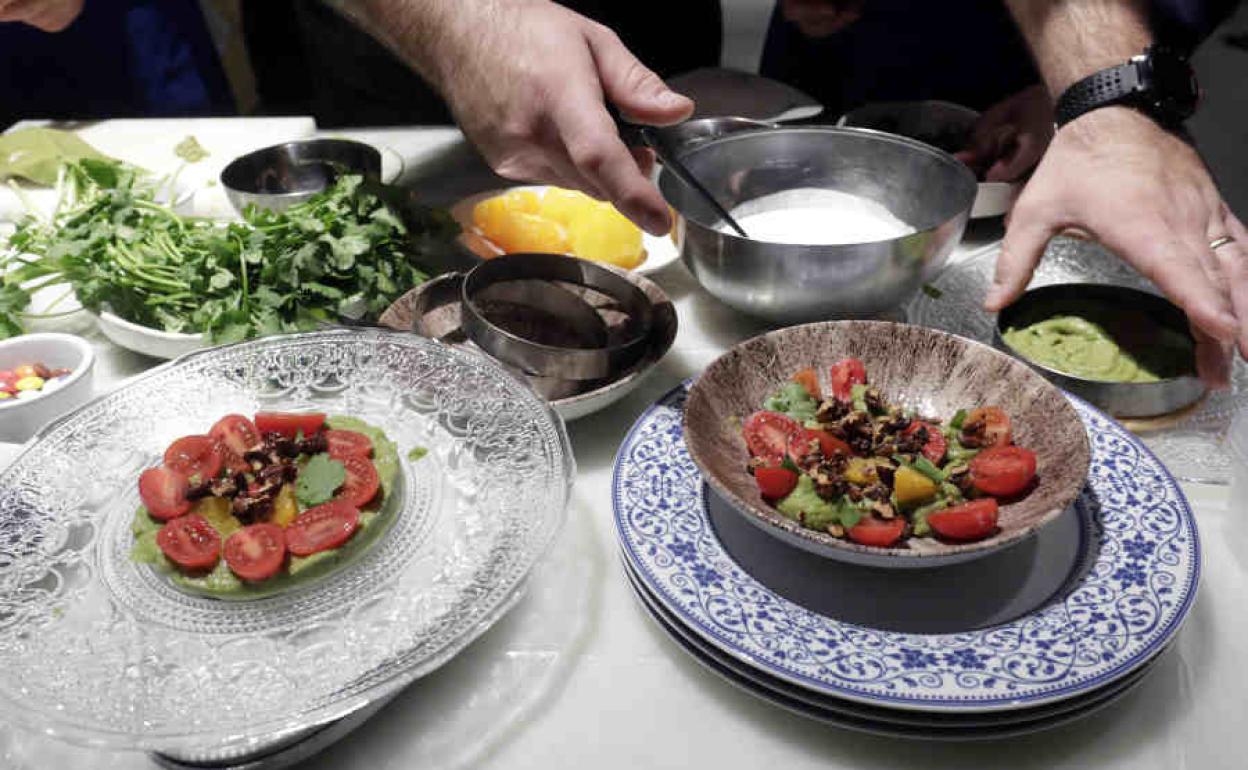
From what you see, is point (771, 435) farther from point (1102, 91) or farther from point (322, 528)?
point (1102, 91)

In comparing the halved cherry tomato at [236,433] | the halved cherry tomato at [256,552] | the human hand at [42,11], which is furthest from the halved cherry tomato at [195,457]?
the human hand at [42,11]

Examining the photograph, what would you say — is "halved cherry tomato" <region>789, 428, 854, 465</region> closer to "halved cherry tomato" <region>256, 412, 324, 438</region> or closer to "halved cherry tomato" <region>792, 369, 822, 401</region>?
"halved cherry tomato" <region>792, 369, 822, 401</region>

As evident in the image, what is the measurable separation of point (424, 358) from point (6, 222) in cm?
122

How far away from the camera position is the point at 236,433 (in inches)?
45.4

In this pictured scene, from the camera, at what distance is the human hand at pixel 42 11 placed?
2092 millimetres

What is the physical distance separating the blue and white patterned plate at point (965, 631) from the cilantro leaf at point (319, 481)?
34 centimetres

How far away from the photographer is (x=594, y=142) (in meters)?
1.32

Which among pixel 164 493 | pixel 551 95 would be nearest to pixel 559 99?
pixel 551 95

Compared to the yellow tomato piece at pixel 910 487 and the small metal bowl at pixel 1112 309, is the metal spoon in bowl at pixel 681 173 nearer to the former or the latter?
the small metal bowl at pixel 1112 309

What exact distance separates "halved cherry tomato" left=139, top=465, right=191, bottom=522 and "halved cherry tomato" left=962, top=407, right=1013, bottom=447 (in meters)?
0.98

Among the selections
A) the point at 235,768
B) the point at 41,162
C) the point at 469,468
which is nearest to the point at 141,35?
the point at 41,162

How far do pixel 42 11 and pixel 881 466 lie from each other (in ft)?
7.37

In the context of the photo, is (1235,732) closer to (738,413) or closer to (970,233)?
(738,413)

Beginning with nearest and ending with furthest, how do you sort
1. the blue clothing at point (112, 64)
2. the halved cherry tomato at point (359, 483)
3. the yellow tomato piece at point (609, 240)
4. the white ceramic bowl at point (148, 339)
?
the halved cherry tomato at point (359, 483) < the white ceramic bowl at point (148, 339) < the yellow tomato piece at point (609, 240) < the blue clothing at point (112, 64)
